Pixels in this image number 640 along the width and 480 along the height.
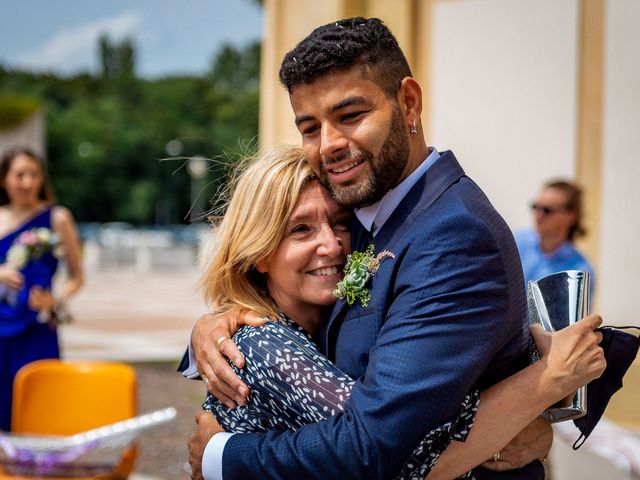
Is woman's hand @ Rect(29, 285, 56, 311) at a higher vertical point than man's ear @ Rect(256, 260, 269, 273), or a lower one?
lower

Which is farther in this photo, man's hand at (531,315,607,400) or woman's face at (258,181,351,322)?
woman's face at (258,181,351,322)

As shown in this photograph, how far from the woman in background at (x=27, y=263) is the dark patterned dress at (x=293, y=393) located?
167 inches

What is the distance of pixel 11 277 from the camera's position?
19.6 ft

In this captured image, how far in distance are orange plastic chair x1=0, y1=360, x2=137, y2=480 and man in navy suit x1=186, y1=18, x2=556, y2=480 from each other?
2256mm

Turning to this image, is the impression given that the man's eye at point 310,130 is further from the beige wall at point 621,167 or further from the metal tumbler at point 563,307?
the beige wall at point 621,167

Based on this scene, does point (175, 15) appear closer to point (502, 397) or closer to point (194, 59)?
point (194, 59)

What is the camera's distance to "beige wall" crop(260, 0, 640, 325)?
20.7 ft

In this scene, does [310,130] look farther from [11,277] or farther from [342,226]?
[11,277]

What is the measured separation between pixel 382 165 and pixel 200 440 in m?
0.78

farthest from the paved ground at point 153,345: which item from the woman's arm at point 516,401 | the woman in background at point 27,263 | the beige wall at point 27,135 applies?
the beige wall at point 27,135

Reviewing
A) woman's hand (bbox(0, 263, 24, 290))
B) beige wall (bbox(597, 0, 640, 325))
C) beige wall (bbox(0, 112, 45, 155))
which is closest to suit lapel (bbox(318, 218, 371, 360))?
woman's hand (bbox(0, 263, 24, 290))

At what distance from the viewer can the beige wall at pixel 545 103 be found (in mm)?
6309

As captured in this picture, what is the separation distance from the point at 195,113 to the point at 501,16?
67.2 metres

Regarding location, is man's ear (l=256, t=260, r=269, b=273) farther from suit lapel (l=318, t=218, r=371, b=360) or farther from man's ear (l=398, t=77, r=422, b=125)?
man's ear (l=398, t=77, r=422, b=125)
